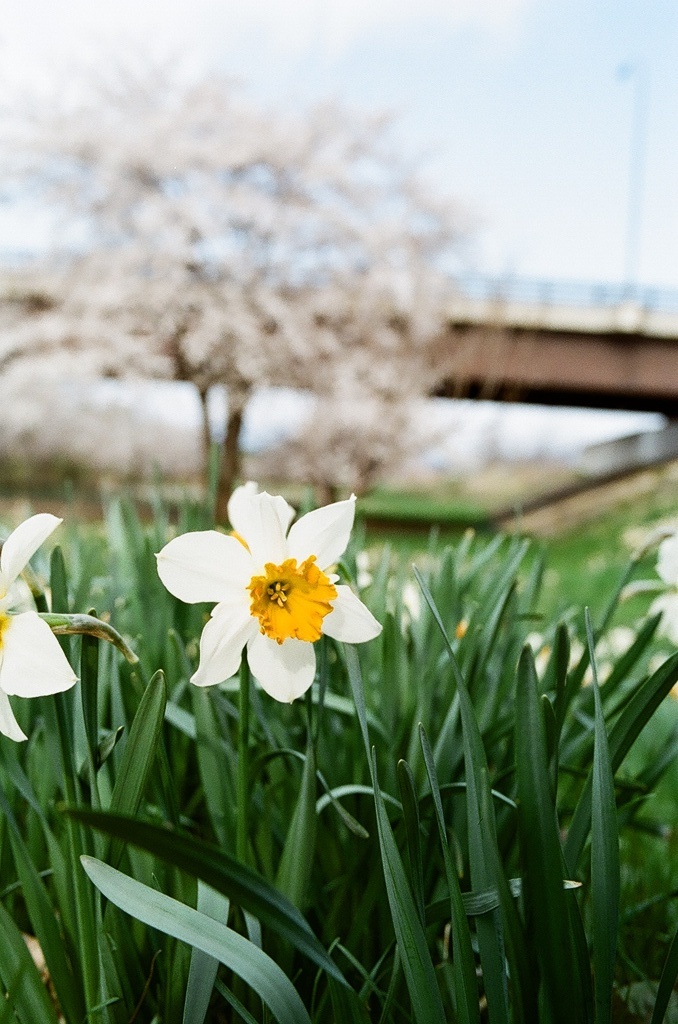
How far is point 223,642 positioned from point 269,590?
54 mm

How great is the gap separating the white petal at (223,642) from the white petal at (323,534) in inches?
2.6

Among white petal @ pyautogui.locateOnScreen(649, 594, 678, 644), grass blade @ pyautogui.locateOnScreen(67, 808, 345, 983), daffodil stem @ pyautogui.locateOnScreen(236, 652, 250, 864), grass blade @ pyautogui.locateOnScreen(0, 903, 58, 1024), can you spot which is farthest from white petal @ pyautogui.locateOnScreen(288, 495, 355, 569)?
white petal @ pyautogui.locateOnScreen(649, 594, 678, 644)

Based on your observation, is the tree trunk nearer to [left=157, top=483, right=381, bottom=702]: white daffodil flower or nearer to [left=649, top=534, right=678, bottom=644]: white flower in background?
[left=649, top=534, right=678, bottom=644]: white flower in background

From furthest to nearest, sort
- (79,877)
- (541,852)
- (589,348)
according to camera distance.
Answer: (589,348), (79,877), (541,852)

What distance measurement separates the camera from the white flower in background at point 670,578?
1027mm

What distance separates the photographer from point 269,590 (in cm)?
66

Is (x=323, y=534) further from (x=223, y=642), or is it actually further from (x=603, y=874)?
(x=603, y=874)

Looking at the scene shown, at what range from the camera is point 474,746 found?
0.71m

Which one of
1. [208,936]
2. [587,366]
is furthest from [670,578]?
[587,366]

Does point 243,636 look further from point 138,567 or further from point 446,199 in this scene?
point 446,199

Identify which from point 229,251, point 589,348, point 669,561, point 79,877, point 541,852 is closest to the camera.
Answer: point 541,852

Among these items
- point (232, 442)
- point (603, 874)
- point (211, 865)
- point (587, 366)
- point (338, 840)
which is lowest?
point (232, 442)

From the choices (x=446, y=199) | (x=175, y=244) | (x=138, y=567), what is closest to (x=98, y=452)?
(x=175, y=244)

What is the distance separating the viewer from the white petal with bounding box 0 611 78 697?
2.03 feet
